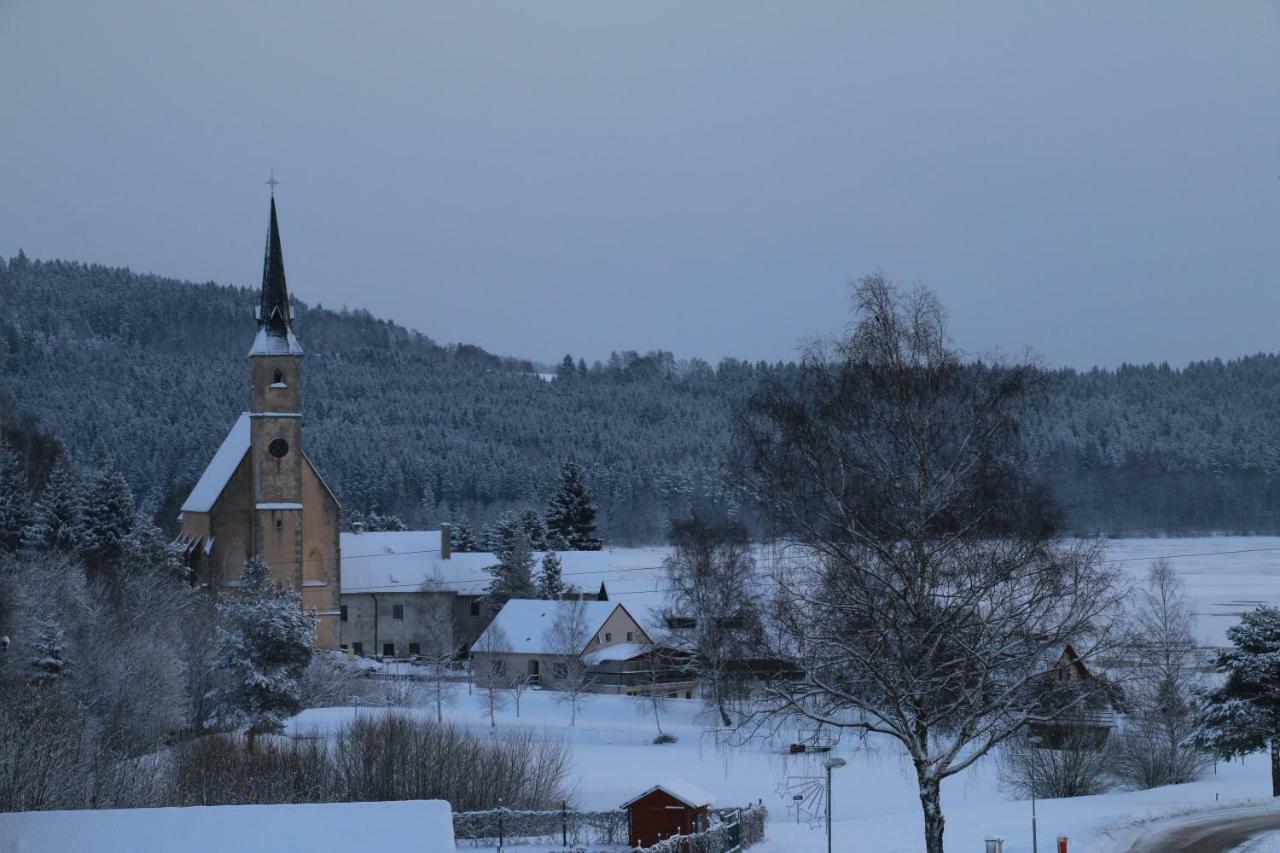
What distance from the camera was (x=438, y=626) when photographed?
78.9 metres

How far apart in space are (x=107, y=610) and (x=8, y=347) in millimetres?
123275

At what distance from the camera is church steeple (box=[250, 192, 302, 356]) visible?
227ft

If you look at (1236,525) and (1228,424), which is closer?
(1236,525)

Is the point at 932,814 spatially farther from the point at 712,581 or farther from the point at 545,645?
the point at 545,645

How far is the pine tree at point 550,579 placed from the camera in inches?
3123

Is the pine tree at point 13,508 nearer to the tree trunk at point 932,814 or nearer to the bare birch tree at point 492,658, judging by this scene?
the bare birch tree at point 492,658

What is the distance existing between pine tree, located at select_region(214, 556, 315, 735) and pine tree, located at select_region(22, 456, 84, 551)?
18.0 meters

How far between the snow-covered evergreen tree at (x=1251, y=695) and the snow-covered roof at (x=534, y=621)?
36.3 metres

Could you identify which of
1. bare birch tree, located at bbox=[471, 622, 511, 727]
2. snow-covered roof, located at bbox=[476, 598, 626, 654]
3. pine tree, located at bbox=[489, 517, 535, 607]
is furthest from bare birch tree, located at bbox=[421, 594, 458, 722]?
snow-covered roof, located at bbox=[476, 598, 626, 654]

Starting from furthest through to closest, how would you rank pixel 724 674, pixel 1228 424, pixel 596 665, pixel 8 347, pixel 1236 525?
1. pixel 8 347
2. pixel 1228 424
3. pixel 1236 525
4. pixel 596 665
5. pixel 724 674

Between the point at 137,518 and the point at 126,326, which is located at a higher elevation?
the point at 126,326

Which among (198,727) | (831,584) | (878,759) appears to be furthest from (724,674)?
(831,584)

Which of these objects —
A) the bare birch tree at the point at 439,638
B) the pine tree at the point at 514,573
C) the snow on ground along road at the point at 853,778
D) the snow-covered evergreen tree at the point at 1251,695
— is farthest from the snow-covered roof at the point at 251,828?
the pine tree at the point at 514,573

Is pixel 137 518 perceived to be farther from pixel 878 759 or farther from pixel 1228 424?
pixel 1228 424
